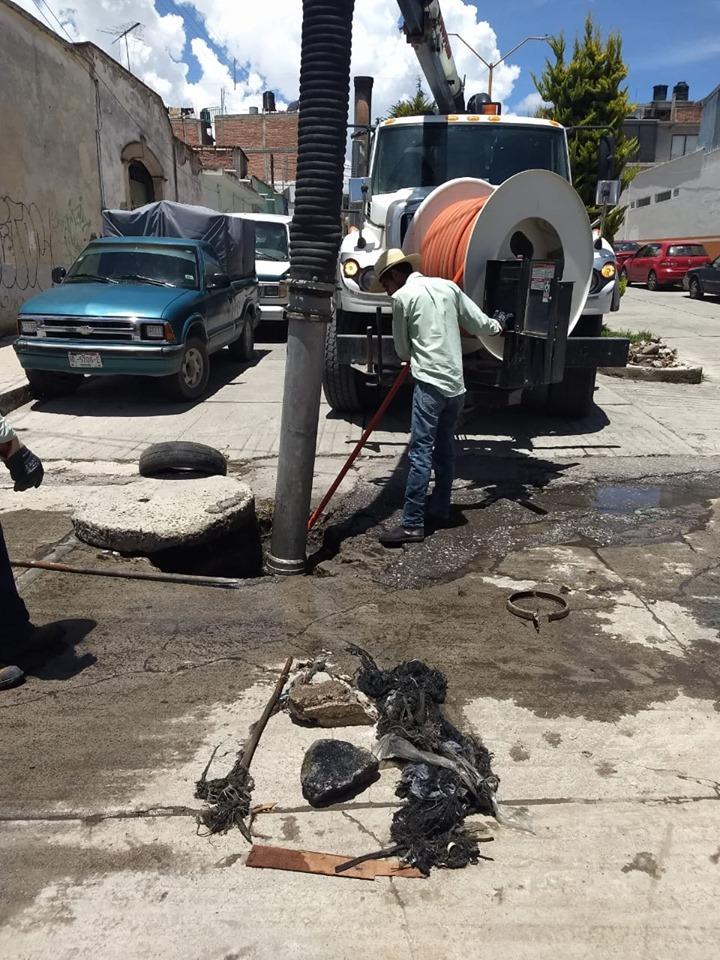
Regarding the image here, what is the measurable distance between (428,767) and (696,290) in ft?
81.1

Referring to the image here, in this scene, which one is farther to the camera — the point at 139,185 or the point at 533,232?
the point at 139,185

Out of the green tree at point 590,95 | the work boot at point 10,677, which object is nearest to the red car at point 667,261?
the green tree at point 590,95

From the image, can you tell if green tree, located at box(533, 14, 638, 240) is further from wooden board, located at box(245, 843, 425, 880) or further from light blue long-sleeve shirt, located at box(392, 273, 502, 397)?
wooden board, located at box(245, 843, 425, 880)

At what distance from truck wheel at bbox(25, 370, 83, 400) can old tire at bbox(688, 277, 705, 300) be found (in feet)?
66.7

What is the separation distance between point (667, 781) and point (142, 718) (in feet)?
6.82

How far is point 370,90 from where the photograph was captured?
346 inches

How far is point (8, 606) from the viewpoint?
373 centimetres

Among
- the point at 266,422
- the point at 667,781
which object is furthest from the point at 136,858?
the point at 266,422

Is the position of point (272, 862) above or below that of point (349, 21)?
below

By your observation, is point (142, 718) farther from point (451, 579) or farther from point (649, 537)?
point (649, 537)

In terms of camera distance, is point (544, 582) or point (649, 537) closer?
point (544, 582)

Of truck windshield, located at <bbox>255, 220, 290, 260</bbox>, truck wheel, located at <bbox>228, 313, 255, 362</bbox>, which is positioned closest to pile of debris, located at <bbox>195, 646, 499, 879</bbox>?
truck wheel, located at <bbox>228, 313, 255, 362</bbox>

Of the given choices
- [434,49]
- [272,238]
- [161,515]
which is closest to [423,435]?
[161,515]

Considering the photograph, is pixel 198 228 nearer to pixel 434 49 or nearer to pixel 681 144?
pixel 434 49
